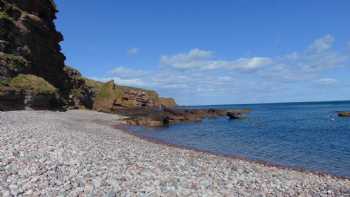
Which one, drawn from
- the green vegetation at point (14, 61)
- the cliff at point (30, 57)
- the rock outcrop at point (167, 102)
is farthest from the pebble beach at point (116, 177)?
the rock outcrop at point (167, 102)

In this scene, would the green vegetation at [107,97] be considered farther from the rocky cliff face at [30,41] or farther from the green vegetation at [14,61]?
the green vegetation at [14,61]

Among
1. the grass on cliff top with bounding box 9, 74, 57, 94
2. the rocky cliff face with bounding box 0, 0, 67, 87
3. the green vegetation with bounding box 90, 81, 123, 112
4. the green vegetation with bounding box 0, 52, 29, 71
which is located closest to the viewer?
the grass on cliff top with bounding box 9, 74, 57, 94

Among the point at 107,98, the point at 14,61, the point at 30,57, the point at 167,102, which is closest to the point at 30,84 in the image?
the point at 14,61

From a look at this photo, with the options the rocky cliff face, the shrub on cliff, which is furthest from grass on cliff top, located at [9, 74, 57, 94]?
the shrub on cliff

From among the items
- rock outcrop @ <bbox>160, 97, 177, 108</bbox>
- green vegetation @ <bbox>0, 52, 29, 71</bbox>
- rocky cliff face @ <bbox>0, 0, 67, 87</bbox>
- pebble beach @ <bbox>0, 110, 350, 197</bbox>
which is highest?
rocky cliff face @ <bbox>0, 0, 67, 87</bbox>

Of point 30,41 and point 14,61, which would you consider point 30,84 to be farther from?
point 30,41

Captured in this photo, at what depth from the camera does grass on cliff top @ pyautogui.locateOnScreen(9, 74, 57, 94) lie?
4522 centimetres

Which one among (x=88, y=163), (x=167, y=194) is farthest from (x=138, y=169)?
(x=167, y=194)

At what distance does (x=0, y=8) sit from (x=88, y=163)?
Answer: 1850 inches

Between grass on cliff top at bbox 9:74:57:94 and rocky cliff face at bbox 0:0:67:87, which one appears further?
rocky cliff face at bbox 0:0:67:87

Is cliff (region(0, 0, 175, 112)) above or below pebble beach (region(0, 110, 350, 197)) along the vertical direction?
above

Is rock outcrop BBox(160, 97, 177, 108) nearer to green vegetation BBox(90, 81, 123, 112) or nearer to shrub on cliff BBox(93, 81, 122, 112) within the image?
green vegetation BBox(90, 81, 123, 112)

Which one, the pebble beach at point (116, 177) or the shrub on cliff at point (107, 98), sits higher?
the shrub on cliff at point (107, 98)

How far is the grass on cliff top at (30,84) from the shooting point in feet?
148
